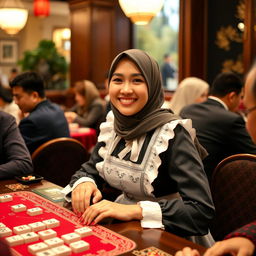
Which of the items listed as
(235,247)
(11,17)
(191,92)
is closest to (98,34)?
(11,17)

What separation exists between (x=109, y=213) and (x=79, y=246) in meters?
0.29

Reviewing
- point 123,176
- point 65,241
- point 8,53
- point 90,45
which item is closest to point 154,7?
point 123,176

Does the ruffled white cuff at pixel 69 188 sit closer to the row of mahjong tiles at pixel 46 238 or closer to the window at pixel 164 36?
the row of mahjong tiles at pixel 46 238

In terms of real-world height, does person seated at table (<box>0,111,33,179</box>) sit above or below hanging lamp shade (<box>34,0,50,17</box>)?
below

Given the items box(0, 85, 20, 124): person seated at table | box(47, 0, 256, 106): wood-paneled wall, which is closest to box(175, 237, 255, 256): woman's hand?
box(0, 85, 20, 124): person seated at table

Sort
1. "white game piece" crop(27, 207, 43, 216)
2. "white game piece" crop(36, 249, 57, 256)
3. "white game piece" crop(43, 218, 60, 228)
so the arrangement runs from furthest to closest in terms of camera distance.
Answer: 1. "white game piece" crop(27, 207, 43, 216)
2. "white game piece" crop(43, 218, 60, 228)
3. "white game piece" crop(36, 249, 57, 256)

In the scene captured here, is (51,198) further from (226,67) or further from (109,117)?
(226,67)

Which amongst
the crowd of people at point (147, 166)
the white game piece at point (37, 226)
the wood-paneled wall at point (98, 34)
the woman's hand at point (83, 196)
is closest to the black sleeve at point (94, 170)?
the crowd of people at point (147, 166)

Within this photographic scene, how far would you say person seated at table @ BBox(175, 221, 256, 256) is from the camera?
1302 millimetres

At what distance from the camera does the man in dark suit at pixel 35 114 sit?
3480 mm

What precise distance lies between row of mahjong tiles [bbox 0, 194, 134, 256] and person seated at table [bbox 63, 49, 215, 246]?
26 centimetres

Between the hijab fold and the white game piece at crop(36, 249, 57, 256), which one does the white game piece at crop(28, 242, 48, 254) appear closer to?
the white game piece at crop(36, 249, 57, 256)

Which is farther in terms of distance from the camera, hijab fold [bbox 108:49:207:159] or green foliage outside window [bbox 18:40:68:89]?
green foliage outside window [bbox 18:40:68:89]

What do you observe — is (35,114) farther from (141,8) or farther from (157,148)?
(157,148)
